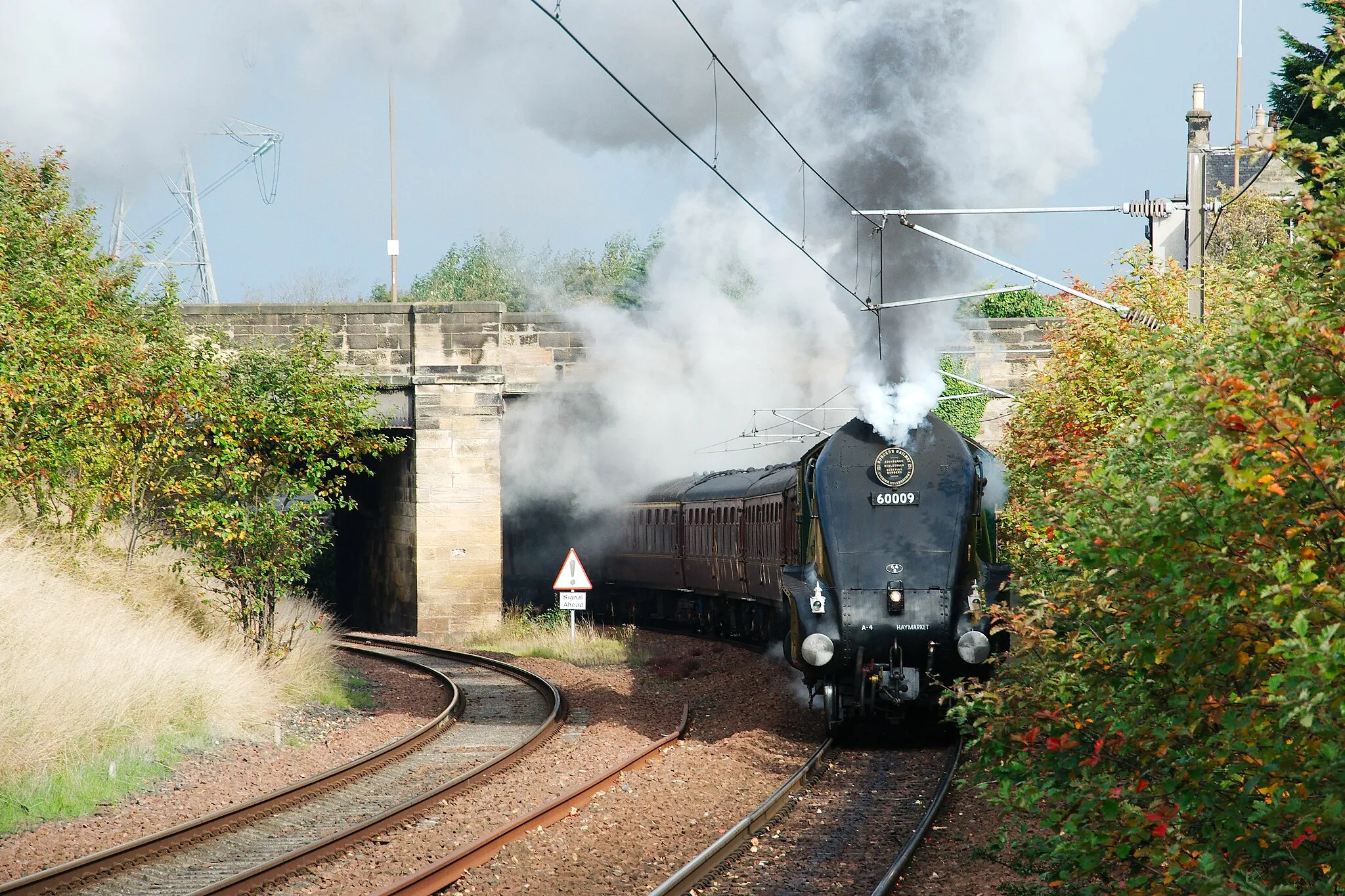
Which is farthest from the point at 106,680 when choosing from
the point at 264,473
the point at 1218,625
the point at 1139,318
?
the point at 1139,318

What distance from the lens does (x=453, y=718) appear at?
15.6 m

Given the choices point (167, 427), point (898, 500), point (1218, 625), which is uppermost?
point (167, 427)

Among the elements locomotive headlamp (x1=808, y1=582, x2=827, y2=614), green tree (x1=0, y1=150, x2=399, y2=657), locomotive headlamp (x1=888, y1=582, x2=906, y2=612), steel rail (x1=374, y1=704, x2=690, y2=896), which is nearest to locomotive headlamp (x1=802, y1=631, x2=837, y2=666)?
locomotive headlamp (x1=808, y1=582, x2=827, y2=614)

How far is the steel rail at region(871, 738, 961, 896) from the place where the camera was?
774 centimetres

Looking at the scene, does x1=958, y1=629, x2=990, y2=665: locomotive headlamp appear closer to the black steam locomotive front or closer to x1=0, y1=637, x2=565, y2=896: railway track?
the black steam locomotive front

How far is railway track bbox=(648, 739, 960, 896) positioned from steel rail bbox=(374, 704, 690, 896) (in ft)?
4.47

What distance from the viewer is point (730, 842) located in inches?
343

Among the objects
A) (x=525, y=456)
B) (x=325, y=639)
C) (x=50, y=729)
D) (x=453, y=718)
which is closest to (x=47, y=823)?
(x=50, y=729)

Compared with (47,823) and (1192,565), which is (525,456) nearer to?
(47,823)

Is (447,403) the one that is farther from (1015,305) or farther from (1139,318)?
(1015,305)

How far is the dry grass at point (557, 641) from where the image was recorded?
73.9 feet

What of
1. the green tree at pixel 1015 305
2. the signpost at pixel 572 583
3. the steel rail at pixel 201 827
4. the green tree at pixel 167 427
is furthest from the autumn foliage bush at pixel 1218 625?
the green tree at pixel 1015 305

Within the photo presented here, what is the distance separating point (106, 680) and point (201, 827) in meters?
3.28

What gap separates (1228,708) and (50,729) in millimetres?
9154
